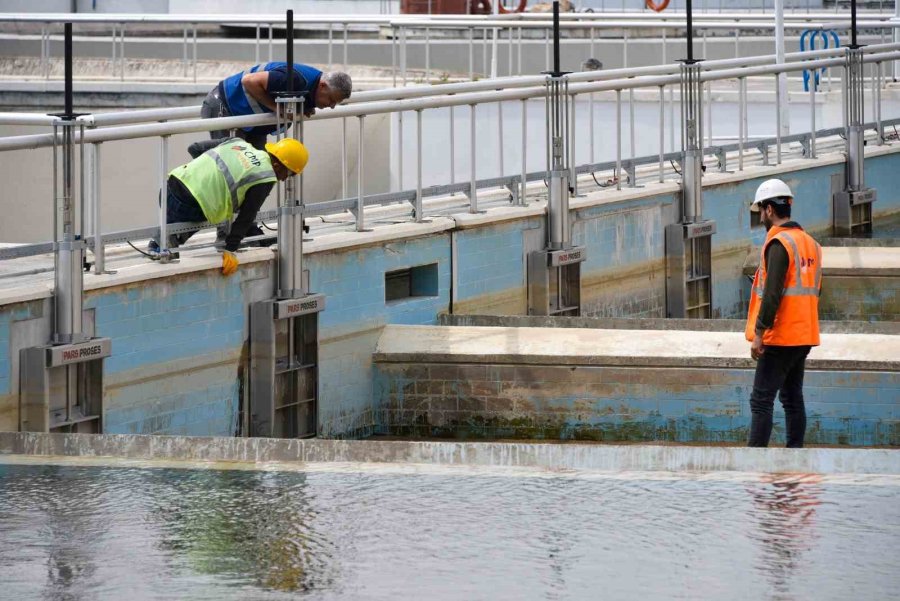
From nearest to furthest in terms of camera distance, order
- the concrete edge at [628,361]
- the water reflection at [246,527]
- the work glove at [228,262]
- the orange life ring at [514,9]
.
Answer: the water reflection at [246,527]
the work glove at [228,262]
the concrete edge at [628,361]
the orange life ring at [514,9]

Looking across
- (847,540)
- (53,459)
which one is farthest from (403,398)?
(847,540)

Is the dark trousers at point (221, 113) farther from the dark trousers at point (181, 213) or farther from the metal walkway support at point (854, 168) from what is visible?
A: the metal walkway support at point (854, 168)

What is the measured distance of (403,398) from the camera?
11.5 metres

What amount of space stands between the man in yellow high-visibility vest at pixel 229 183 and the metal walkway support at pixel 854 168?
9.64m

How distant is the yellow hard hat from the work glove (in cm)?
64

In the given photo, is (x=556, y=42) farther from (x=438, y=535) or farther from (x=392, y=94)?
(x=438, y=535)

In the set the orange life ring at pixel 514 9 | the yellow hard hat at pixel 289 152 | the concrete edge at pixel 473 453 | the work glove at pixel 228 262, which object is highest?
the orange life ring at pixel 514 9

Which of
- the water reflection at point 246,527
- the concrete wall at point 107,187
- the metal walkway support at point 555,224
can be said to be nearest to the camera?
the water reflection at point 246,527

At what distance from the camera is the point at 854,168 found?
60.1ft

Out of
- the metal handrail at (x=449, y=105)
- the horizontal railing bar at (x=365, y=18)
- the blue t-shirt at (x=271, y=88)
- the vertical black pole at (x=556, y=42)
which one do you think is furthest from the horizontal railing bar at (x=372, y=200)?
the horizontal railing bar at (x=365, y=18)

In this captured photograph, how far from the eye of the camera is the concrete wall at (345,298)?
30.6 feet

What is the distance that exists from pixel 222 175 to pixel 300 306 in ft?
3.62

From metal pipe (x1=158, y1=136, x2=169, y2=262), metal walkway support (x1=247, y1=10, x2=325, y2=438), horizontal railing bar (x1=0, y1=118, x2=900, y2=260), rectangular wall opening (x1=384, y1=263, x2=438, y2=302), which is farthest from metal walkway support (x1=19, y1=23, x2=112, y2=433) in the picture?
rectangular wall opening (x1=384, y1=263, x2=438, y2=302)

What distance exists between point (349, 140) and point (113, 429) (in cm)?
1282
